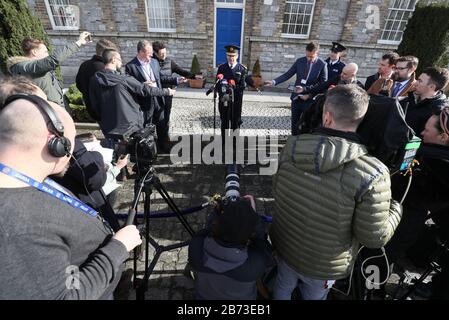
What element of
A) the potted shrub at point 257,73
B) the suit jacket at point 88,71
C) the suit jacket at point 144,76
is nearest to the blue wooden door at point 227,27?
the potted shrub at point 257,73

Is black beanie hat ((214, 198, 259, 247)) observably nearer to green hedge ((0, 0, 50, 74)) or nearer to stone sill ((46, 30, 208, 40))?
green hedge ((0, 0, 50, 74))

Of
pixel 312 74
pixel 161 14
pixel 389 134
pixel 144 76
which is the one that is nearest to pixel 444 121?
pixel 389 134

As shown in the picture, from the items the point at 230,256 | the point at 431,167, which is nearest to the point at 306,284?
the point at 230,256

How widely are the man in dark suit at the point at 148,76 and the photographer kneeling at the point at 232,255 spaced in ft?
11.0

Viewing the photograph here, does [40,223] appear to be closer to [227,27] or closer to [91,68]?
[91,68]

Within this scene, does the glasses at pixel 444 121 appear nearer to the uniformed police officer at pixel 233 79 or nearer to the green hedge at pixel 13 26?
the uniformed police officer at pixel 233 79

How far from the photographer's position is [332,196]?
162cm

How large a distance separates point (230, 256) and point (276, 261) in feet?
2.54

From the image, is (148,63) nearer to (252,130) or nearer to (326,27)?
(252,130)

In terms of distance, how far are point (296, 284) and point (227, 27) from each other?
10.7m

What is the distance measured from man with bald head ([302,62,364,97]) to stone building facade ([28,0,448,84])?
21.2 feet

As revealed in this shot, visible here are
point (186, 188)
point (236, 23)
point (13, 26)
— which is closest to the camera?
point (186, 188)

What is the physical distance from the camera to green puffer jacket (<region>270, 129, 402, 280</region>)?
1.55m

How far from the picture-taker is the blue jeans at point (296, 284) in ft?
6.57
